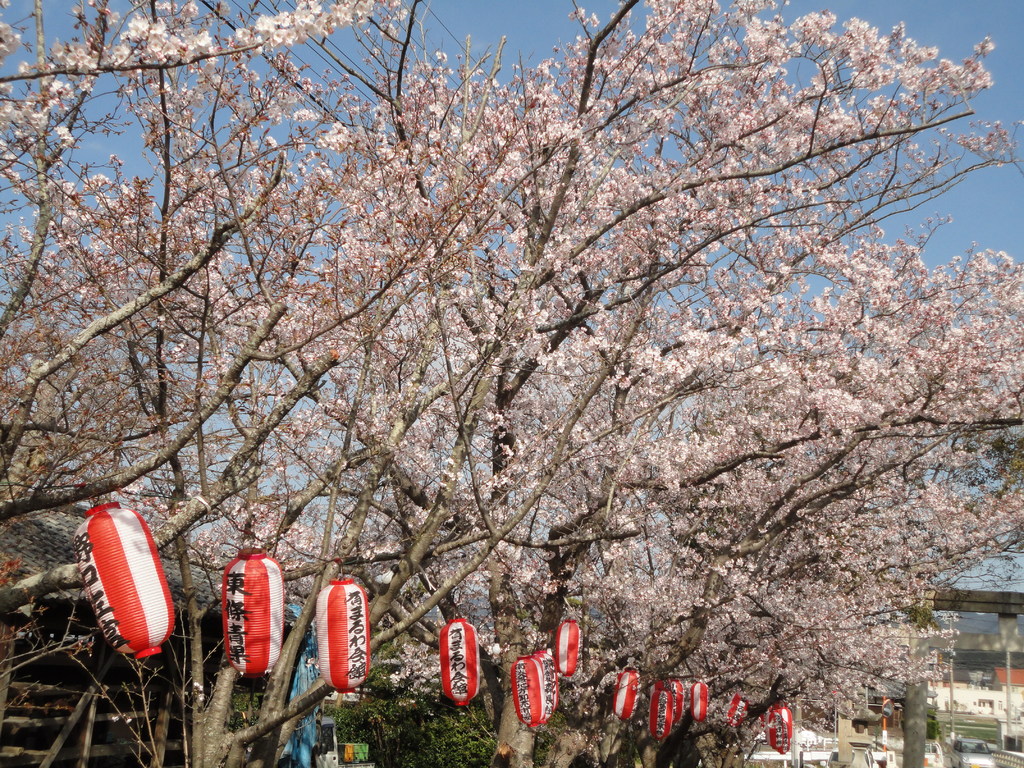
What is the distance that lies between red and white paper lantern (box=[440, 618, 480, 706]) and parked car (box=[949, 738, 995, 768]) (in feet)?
76.1

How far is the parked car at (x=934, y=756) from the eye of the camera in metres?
29.8

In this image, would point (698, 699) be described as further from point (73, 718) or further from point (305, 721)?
point (73, 718)

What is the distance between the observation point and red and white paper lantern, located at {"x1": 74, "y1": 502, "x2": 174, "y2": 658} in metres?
4.30

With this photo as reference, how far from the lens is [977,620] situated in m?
22.2

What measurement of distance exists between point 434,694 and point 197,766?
38.5ft

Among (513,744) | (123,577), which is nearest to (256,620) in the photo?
(123,577)

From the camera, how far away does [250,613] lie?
5.65 metres

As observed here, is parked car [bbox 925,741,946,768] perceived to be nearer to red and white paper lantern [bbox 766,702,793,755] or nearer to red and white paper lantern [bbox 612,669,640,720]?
red and white paper lantern [bbox 766,702,793,755]

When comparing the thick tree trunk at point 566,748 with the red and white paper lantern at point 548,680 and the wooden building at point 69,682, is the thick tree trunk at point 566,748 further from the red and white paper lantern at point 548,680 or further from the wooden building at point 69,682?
the wooden building at point 69,682

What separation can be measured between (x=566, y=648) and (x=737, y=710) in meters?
6.23

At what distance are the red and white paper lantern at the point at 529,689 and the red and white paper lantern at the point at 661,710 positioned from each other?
313 centimetres

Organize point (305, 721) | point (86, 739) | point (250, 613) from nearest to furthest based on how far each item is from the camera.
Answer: point (250, 613)
point (86, 739)
point (305, 721)

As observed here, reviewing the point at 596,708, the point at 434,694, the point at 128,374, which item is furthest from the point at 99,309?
the point at 434,694

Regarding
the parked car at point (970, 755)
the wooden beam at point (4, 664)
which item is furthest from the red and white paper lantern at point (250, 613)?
the parked car at point (970, 755)
